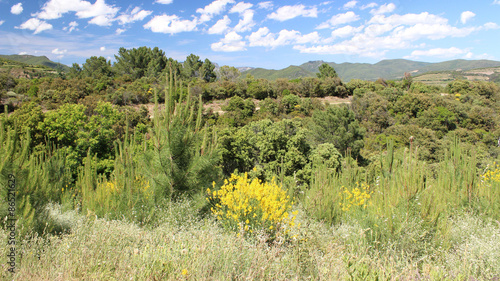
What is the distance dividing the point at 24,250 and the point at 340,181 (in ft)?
20.6

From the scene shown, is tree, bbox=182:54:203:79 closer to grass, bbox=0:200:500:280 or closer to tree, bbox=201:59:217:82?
tree, bbox=201:59:217:82

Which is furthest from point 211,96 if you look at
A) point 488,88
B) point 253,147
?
point 488,88

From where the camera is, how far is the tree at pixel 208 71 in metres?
62.7

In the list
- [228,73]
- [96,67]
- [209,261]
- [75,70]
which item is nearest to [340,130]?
[209,261]

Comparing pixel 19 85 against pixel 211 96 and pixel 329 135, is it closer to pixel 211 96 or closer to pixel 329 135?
pixel 211 96

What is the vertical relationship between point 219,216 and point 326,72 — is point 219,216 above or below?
below

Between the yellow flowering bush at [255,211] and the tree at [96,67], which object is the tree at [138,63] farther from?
the yellow flowering bush at [255,211]

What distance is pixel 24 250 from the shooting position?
2.67 m

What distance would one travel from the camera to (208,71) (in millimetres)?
64750

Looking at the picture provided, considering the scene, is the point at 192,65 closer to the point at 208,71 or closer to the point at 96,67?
the point at 208,71

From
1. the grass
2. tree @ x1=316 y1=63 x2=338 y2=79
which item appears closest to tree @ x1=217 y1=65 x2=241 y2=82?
tree @ x1=316 y1=63 x2=338 y2=79

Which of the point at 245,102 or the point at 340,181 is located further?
the point at 245,102

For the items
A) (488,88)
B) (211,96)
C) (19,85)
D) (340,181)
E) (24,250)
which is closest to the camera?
(24,250)

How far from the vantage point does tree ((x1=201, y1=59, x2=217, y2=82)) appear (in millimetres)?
62734
